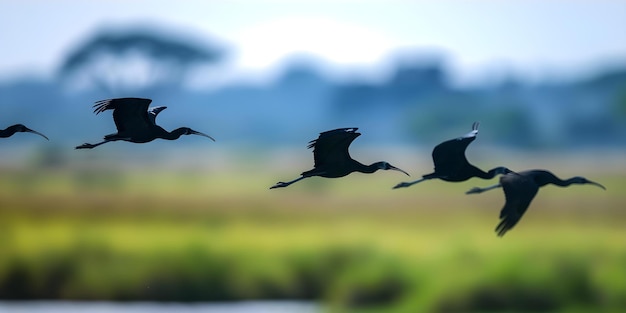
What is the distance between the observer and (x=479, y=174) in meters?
9.11

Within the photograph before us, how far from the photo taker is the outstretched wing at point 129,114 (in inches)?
357

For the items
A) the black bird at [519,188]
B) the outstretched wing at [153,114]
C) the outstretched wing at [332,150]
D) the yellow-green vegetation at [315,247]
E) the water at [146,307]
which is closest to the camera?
the outstretched wing at [332,150]

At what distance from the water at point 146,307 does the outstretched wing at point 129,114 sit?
14941 mm

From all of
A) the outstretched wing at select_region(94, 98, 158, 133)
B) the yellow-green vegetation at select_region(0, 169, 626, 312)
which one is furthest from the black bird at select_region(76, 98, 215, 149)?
the yellow-green vegetation at select_region(0, 169, 626, 312)

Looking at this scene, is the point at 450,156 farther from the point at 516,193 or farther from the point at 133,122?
the point at 133,122

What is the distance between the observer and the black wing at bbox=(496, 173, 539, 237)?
9008mm

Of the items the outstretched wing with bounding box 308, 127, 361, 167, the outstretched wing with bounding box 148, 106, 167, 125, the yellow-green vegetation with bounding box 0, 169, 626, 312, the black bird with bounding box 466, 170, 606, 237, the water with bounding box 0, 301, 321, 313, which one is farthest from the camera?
the yellow-green vegetation with bounding box 0, 169, 626, 312

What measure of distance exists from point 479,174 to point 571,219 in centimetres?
2294

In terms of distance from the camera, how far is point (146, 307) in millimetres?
24172

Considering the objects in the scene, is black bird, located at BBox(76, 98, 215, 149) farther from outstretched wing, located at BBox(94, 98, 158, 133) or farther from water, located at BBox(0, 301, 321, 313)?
water, located at BBox(0, 301, 321, 313)

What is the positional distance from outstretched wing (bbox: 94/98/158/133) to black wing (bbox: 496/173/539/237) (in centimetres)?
268

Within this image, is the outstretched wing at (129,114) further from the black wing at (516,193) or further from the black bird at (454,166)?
the black wing at (516,193)

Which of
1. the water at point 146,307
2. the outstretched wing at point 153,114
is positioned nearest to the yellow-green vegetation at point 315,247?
the water at point 146,307

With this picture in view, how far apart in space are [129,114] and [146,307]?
1552 cm
